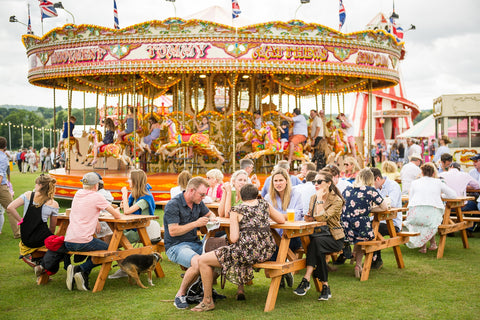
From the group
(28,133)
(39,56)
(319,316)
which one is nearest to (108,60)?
(39,56)

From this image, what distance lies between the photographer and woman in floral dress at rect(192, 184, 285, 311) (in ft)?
18.0

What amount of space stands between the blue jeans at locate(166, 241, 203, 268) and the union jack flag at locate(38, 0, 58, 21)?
10.9 meters

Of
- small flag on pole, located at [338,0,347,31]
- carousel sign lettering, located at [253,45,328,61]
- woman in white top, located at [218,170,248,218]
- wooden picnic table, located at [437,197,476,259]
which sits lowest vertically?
wooden picnic table, located at [437,197,476,259]

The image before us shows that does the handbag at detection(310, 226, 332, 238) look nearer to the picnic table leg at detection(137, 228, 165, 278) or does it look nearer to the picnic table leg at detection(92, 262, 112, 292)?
the picnic table leg at detection(137, 228, 165, 278)

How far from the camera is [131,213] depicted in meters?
7.02

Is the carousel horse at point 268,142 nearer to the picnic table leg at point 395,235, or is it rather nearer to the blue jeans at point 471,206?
the blue jeans at point 471,206

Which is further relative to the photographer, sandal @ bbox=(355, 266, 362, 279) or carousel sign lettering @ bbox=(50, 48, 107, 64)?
carousel sign lettering @ bbox=(50, 48, 107, 64)

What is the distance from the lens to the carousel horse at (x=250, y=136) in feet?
49.5

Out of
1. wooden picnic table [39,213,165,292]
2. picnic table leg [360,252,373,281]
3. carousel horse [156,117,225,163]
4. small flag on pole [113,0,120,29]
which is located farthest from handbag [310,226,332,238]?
small flag on pole [113,0,120,29]

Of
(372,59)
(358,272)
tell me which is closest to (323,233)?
(358,272)

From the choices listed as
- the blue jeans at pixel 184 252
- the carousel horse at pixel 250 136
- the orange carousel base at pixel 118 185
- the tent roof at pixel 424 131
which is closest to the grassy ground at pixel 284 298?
the blue jeans at pixel 184 252

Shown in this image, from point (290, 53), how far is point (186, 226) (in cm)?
860

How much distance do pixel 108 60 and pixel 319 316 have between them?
10104mm

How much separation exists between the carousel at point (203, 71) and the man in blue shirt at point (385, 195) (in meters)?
6.05
